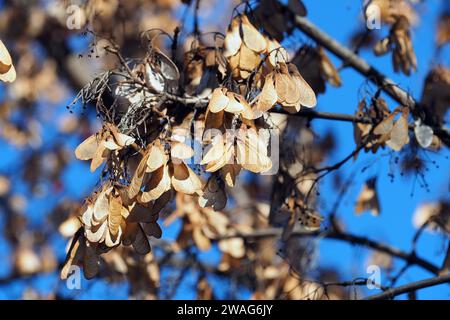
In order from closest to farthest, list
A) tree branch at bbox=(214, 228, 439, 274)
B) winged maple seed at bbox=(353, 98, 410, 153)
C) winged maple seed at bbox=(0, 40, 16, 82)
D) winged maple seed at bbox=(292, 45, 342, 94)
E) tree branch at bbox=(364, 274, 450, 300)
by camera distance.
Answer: winged maple seed at bbox=(0, 40, 16, 82), tree branch at bbox=(364, 274, 450, 300), winged maple seed at bbox=(353, 98, 410, 153), winged maple seed at bbox=(292, 45, 342, 94), tree branch at bbox=(214, 228, 439, 274)

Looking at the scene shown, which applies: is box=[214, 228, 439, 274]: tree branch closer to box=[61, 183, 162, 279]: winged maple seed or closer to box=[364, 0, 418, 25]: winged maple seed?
A: box=[364, 0, 418, 25]: winged maple seed

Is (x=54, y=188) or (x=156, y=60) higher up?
(x=54, y=188)

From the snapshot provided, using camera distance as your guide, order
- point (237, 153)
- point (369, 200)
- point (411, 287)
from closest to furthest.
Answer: point (237, 153), point (411, 287), point (369, 200)

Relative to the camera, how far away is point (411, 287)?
3156 millimetres

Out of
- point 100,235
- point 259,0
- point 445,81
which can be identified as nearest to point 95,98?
point 100,235

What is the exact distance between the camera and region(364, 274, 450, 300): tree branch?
10.2 feet

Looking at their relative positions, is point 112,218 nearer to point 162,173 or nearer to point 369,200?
point 162,173

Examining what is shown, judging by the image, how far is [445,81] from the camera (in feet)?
13.7

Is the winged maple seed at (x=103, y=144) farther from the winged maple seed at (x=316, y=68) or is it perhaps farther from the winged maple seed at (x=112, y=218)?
the winged maple seed at (x=316, y=68)

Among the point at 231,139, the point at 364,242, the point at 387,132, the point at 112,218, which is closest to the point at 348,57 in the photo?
the point at 364,242

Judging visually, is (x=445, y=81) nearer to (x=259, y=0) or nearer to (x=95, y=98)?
(x=259, y=0)

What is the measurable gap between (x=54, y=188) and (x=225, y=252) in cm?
314

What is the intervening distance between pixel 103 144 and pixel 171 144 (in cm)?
20

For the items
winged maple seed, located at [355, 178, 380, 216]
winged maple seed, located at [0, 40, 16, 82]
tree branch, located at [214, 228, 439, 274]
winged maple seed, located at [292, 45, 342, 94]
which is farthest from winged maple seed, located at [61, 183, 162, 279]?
tree branch, located at [214, 228, 439, 274]
